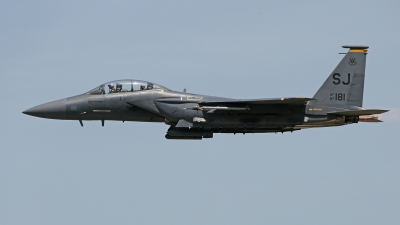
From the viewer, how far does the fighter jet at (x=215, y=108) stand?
24.1 meters

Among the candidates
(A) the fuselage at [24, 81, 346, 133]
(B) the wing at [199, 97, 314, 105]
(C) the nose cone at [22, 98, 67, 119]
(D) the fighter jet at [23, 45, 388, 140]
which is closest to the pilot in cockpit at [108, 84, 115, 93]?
(D) the fighter jet at [23, 45, 388, 140]

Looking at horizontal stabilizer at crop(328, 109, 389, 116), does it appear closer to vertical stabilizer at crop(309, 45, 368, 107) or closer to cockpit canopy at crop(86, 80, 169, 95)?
vertical stabilizer at crop(309, 45, 368, 107)

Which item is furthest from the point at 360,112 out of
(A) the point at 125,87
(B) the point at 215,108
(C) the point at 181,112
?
(A) the point at 125,87

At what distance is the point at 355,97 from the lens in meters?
25.5

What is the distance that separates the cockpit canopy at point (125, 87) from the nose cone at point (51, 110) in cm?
114

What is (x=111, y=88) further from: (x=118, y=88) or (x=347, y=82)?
(x=347, y=82)

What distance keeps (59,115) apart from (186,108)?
4732 millimetres

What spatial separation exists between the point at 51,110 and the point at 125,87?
284 cm

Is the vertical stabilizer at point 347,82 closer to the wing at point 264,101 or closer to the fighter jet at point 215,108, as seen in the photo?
the fighter jet at point 215,108

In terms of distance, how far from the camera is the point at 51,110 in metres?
24.9

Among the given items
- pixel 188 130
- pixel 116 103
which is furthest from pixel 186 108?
pixel 116 103

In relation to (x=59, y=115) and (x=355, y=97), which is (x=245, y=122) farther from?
(x=59, y=115)

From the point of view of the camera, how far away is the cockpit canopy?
2495cm

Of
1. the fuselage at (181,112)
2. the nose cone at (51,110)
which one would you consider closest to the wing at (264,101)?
the fuselage at (181,112)
